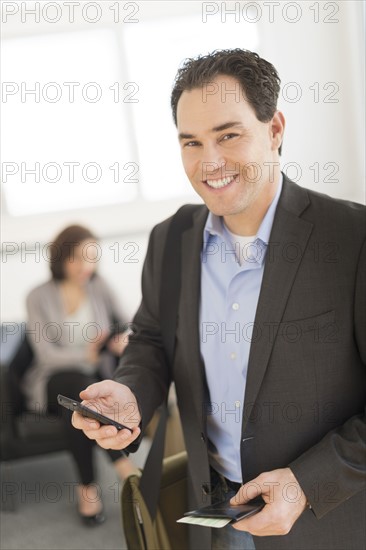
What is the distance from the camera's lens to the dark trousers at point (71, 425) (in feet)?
8.37

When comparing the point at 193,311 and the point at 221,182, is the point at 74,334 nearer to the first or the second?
the point at 193,311

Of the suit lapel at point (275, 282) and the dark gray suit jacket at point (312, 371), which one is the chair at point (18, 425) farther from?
the suit lapel at point (275, 282)

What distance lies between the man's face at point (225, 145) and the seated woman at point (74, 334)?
1.50 m

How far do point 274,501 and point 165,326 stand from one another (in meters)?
0.43

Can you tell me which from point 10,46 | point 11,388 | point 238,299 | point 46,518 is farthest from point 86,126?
point 238,299

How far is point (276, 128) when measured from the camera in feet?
4.24

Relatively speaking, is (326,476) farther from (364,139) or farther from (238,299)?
(364,139)

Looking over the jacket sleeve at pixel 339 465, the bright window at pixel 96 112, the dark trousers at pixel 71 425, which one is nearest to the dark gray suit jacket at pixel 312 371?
the jacket sleeve at pixel 339 465

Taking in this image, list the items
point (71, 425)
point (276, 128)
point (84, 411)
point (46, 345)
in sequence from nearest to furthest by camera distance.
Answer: point (84, 411)
point (276, 128)
point (71, 425)
point (46, 345)

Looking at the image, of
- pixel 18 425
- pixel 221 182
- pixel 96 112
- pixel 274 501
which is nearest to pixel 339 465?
pixel 274 501

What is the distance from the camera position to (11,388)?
8.42 feet

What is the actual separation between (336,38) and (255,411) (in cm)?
147

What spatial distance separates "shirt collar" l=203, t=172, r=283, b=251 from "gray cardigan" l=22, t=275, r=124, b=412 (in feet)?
4.93

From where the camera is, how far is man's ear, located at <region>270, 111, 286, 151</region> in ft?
4.20
